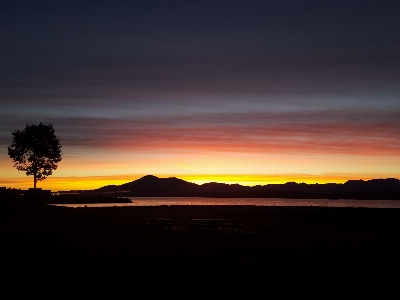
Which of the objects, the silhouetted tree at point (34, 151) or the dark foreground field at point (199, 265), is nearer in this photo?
the dark foreground field at point (199, 265)

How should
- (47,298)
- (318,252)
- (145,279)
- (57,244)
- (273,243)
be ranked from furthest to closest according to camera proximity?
(273,243) → (57,244) → (318,252) → (145,279) → (47,298)

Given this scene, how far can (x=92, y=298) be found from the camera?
11.3 m

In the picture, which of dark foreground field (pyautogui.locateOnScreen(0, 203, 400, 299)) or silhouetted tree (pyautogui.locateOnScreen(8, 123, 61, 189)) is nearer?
dark foreground field (pyautogui.locateOnScreen(0, 203, 400, 299))

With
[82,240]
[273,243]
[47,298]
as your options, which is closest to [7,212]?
[82,240]

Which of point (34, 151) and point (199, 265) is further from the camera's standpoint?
point (34, 151)

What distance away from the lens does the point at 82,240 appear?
77.3ft

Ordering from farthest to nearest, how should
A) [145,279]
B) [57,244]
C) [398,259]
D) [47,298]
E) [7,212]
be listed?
[7,212] → [57,244] → [398,259] → [145,279] → [47,298]

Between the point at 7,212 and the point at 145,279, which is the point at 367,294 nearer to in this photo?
the point at 145,279

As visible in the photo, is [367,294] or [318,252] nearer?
[367,294]

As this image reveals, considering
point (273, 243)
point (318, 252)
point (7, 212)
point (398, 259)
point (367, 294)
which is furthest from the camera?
point (7, 212)

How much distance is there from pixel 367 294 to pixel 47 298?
8209 millimetres

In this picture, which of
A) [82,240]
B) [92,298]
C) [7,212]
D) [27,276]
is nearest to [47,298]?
[92,298]

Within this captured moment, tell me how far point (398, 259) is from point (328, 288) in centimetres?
722

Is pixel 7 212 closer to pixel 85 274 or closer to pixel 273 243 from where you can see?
pixel 273 243
